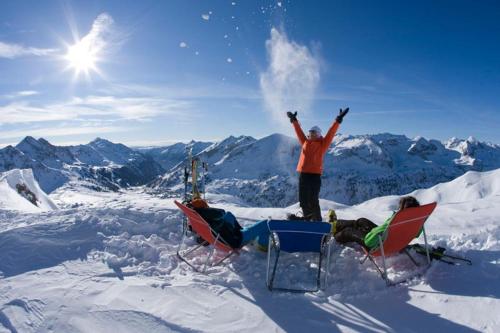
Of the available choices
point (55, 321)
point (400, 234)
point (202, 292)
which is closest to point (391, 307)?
point (400, 234)

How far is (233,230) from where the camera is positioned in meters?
7.46

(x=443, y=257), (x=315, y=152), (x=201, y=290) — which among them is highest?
(x=315, y=152)

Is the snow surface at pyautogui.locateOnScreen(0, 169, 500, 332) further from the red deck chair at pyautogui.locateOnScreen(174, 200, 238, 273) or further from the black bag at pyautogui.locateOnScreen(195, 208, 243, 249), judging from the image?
the black bag at pyautogui.locateOnScreen(195, 208, 243, 249)

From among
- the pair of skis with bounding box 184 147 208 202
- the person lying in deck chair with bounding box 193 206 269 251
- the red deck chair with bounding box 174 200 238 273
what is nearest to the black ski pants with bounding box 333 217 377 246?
the person lying in deck chair with bounding box 193 206 269 251

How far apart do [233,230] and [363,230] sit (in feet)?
8.48

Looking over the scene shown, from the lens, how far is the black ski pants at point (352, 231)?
7121mm

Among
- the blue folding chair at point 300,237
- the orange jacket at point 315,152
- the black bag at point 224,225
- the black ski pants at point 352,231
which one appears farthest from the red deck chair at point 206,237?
the orange jacket at point 315,152

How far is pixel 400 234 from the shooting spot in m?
6.14

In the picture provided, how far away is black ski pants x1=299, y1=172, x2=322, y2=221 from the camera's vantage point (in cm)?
864

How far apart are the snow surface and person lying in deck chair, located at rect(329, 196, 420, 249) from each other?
0.28 meters

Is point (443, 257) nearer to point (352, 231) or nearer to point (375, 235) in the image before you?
point (375, 235)

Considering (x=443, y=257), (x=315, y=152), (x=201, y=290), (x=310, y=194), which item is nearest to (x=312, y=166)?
(x=315, y=152)

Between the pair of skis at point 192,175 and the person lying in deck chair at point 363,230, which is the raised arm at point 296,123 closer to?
the person lying in deck chair at point 363,230

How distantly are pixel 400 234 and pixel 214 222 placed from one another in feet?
11.1
